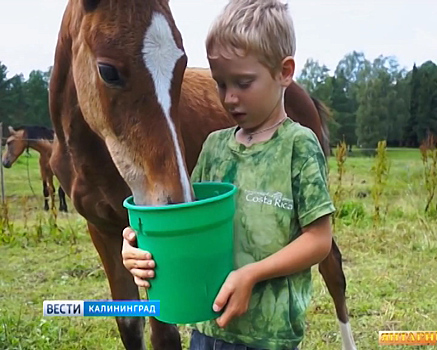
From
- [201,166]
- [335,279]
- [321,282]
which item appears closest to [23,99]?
[321,282]

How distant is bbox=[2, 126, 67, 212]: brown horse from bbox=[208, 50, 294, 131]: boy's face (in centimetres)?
796

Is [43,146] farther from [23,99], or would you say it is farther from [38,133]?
[23,99]

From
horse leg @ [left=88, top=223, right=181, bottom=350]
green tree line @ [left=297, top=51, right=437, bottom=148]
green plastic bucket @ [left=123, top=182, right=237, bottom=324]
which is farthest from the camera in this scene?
green tree line @ [left=297, top=51, right=437, bottom=148]

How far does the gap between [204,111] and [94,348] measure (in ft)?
4.91

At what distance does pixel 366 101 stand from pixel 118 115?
11.5 m

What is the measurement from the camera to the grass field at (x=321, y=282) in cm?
302

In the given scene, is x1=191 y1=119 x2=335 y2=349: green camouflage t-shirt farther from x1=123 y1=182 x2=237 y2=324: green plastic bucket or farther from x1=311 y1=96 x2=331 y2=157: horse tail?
x1=311 y1=96 x2=331 y2=157: horse tail

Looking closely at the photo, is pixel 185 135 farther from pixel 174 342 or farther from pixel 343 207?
pixel 343 207

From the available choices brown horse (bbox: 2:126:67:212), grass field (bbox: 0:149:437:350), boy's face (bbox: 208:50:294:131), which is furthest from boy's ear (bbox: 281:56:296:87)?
brown horse (bbox: 2:126:67:212)

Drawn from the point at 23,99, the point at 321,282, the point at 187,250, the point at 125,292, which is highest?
the point at 23,99

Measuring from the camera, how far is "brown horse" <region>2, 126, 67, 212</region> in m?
9.13

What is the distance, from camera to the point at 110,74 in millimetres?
1422

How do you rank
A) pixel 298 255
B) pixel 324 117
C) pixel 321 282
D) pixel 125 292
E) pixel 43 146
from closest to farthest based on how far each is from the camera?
pixel 298 255, pixel 125 292, pixel 324 117, pixel 321 282, pixel 43 146

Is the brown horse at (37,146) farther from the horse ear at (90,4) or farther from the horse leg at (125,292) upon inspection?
the horse ear at (90,4)
